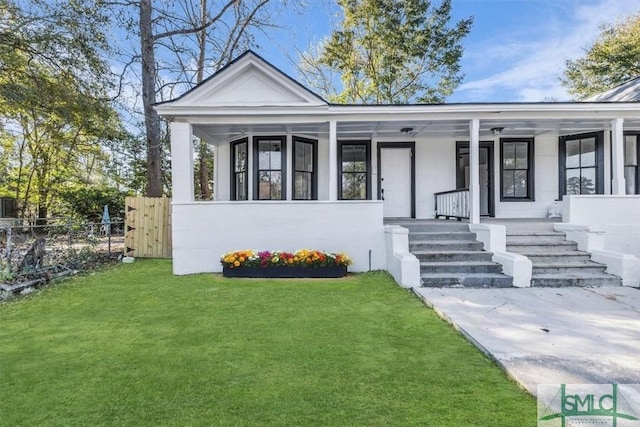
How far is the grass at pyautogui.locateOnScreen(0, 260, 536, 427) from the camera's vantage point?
2123 millimetres

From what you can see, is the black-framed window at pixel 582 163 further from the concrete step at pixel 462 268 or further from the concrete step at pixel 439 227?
the concrete step at pixel 462 268

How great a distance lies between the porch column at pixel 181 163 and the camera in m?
6.93

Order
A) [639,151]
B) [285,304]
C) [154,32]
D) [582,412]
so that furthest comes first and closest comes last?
[154,32] → [639,151] → [285,304] → [582,412]

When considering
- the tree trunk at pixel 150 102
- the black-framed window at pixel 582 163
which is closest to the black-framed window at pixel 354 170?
the black-framed window at pixel 582 163

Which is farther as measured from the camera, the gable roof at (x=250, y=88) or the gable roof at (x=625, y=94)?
the gable roof at (x=625, y=94)

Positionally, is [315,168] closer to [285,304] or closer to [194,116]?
[194,116]

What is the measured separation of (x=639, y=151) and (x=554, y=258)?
4.85m

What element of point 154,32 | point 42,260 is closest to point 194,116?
point 42,260

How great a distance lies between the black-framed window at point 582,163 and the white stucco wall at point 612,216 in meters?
1.56

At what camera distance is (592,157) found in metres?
8.47

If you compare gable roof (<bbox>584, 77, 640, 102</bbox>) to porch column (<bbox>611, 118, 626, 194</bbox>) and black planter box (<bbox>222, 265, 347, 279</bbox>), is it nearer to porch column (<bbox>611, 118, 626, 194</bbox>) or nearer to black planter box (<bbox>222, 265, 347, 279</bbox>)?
porch column (<bbox>611, 118, 626, 194</bbox>)

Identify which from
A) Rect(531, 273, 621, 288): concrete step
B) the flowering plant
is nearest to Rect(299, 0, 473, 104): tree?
the flowering plant

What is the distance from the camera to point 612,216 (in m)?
6.89

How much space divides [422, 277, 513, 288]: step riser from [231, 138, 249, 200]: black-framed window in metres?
5.14
